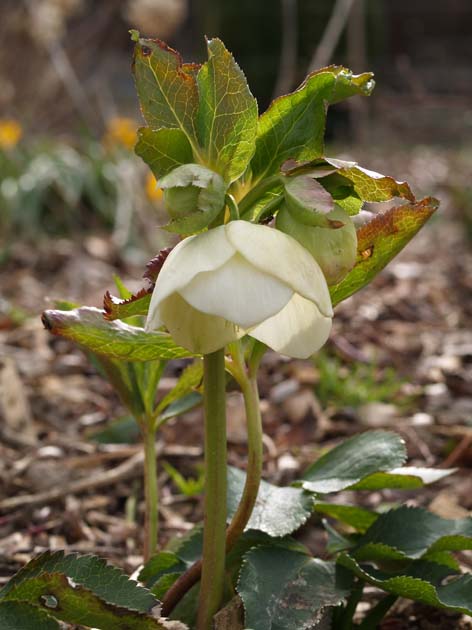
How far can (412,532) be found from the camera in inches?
29.6

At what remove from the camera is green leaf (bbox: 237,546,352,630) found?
24.4 inches

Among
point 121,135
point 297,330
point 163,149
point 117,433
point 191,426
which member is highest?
point 163,149

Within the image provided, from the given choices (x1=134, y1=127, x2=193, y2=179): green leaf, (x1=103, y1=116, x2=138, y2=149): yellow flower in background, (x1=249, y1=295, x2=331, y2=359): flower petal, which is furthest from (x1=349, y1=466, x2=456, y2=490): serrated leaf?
(x1=103, y1=116, x2=138, y2=149): yellow flower in background

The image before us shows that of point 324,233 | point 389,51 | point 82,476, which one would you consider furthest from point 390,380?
point 389,51

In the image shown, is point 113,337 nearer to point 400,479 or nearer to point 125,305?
point 125,305

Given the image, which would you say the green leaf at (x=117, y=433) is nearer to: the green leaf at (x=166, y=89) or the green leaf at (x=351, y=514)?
the green leaf at (x=351, y=514)

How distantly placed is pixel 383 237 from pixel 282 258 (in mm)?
169

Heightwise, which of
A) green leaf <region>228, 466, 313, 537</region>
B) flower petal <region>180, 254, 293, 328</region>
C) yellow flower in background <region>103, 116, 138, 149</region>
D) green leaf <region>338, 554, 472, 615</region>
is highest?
flower petal <region>180, 254, 293, 328</region>

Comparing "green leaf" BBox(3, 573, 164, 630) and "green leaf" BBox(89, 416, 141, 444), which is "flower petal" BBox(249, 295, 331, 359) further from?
"green leaf" BBox(89, 416, 141, 444)

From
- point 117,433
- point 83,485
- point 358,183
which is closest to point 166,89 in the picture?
point 358,183

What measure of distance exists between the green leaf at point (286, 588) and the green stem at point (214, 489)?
0.03 m

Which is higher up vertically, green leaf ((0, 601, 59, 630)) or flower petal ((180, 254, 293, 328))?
flower petal ((180, 254, 293, 328))

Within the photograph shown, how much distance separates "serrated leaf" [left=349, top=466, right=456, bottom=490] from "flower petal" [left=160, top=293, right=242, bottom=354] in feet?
0.91

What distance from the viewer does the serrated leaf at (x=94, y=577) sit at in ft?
1.97
